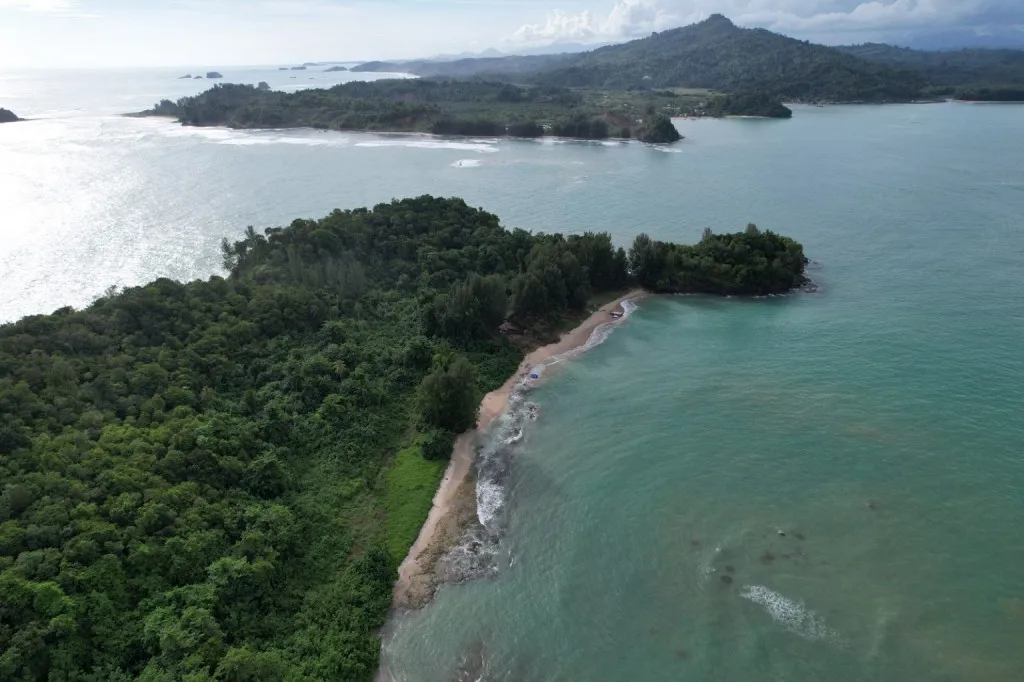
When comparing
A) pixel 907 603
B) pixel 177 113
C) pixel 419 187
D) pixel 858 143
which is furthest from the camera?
pixel 177 113

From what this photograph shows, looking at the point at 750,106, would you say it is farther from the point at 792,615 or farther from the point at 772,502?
the point at 792,615

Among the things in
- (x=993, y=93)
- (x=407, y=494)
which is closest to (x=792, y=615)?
(x=407, y=494)

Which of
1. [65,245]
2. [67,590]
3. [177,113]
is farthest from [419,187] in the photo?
[177,113]

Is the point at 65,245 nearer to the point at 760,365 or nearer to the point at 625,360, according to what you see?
the point at 625,360

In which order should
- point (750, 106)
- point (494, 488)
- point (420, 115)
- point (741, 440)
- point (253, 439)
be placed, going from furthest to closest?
point (750, 106) → point (420, 115) → point (741, 440) → point (494, 488) → point (253, 439)

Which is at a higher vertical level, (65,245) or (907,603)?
(65,245)

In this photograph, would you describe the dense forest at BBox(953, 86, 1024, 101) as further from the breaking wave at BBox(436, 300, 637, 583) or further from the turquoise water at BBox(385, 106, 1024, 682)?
the breaking wave at BBox(436, 300, 637, 583)

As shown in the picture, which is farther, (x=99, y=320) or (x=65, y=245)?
(x=65, y=245)

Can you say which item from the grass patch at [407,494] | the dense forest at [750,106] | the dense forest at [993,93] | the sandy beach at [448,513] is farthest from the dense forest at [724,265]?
the dense forest at [993,93]
